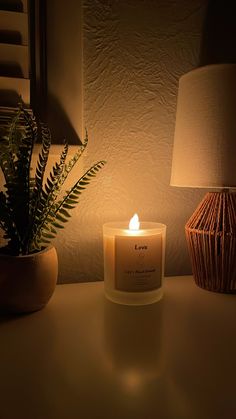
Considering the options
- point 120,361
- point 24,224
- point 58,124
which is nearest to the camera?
point 120,361

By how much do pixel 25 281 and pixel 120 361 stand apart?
17 centimetres

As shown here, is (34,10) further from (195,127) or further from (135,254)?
(135,254)

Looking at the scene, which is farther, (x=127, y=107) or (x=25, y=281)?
(x=127, y=107)

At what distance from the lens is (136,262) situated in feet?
1.59

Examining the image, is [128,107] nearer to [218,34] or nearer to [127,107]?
[127,107]

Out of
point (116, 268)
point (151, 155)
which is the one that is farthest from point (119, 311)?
point (151, 155)

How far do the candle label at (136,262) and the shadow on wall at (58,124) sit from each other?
210 mm

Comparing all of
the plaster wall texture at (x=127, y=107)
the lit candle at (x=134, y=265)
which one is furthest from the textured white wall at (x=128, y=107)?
the lit candle at (x=134, y=265)

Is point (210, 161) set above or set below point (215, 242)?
above

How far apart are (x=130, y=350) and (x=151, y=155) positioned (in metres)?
0.39

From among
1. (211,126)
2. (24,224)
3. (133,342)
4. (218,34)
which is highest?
(218,34)

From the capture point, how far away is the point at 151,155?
625 mm

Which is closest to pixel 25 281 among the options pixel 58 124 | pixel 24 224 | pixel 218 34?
pixel 24 224

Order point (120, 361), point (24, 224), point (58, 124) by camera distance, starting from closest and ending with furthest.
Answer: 1. point (120, 361)
2. point (24, 224)
3. point (58, 124)
